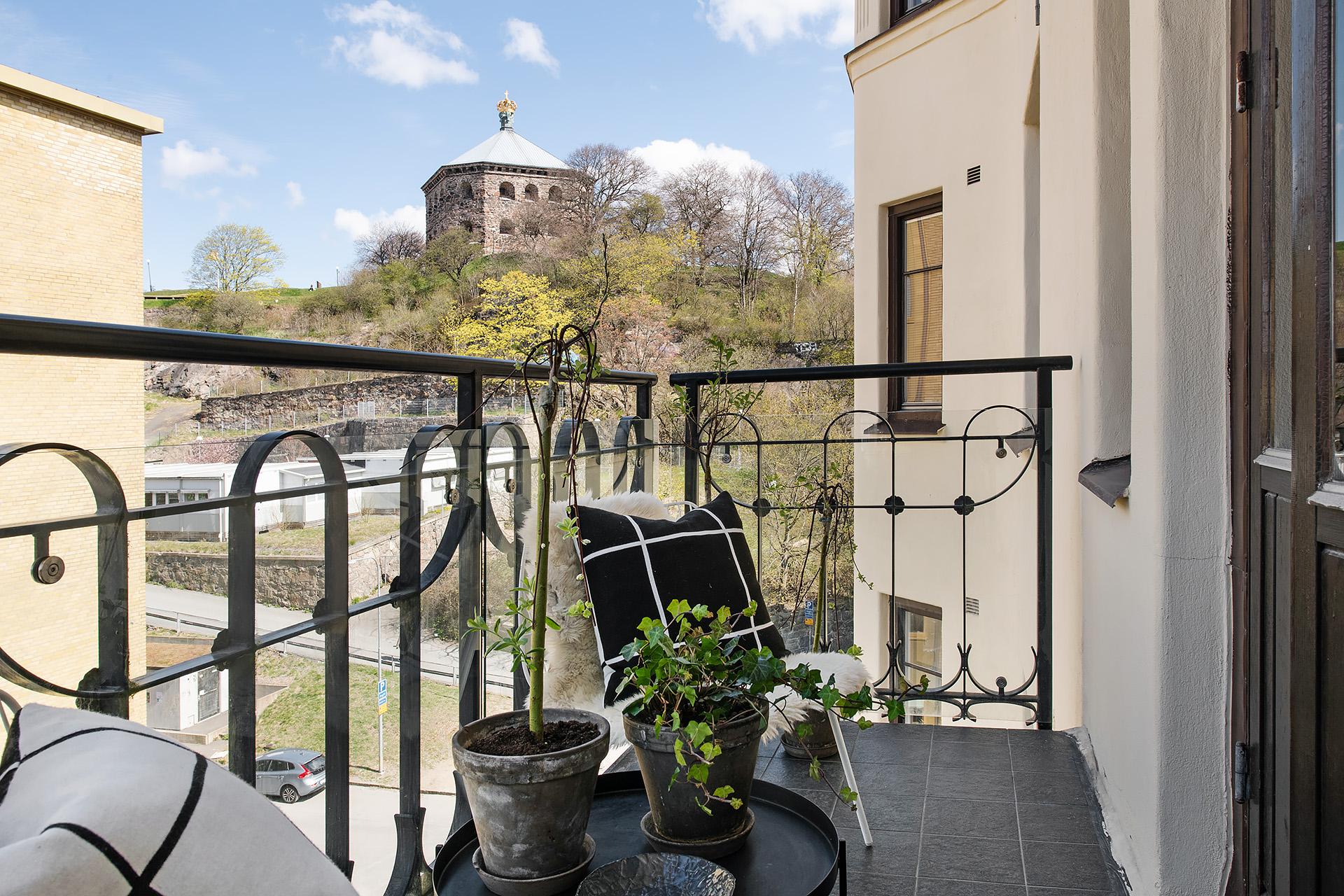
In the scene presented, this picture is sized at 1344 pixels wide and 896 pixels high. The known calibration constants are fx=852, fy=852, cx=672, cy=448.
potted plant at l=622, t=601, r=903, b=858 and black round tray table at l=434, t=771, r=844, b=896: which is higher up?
potted plant at l=622, t=601, r=903, b=858

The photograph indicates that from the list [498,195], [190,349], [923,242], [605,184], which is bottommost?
[190,349]

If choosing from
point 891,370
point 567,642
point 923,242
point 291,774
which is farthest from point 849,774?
point 923,242

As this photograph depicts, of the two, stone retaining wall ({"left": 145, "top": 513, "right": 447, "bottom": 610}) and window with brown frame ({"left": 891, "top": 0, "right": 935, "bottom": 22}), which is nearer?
stone retaining wall ({"left": 145, "top": 513, "right": 447, "bottom": 610})

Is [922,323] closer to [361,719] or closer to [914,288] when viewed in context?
[914,288]

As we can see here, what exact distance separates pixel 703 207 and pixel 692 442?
26.9m

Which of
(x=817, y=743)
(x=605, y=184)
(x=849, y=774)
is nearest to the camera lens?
(x=849, y=774)

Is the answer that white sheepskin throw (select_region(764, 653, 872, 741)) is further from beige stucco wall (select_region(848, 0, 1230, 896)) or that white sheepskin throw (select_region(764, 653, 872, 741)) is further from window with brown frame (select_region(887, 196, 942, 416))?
window with brown frame (select_region(887, 196, 942, 416))

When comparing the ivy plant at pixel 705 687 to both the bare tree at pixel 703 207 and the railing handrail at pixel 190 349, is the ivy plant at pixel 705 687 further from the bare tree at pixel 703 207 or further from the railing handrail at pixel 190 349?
the bare tree at pixel 703 207

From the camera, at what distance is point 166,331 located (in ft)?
3.02

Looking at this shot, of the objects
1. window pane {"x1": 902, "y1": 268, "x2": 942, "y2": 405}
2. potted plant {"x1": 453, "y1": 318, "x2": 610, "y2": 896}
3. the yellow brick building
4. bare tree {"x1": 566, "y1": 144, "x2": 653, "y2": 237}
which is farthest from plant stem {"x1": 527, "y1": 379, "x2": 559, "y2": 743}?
bare tree {"x1": 566, "y1": 144, "x2": 653, "y2": 237}

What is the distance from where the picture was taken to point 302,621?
119 cm

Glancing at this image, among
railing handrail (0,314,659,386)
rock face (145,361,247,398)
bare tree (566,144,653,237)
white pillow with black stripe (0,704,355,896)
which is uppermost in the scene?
bare tree (566,144,653,237)

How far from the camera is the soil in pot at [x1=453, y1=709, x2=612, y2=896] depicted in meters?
1.00

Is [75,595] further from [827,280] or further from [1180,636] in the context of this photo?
[827,280]
